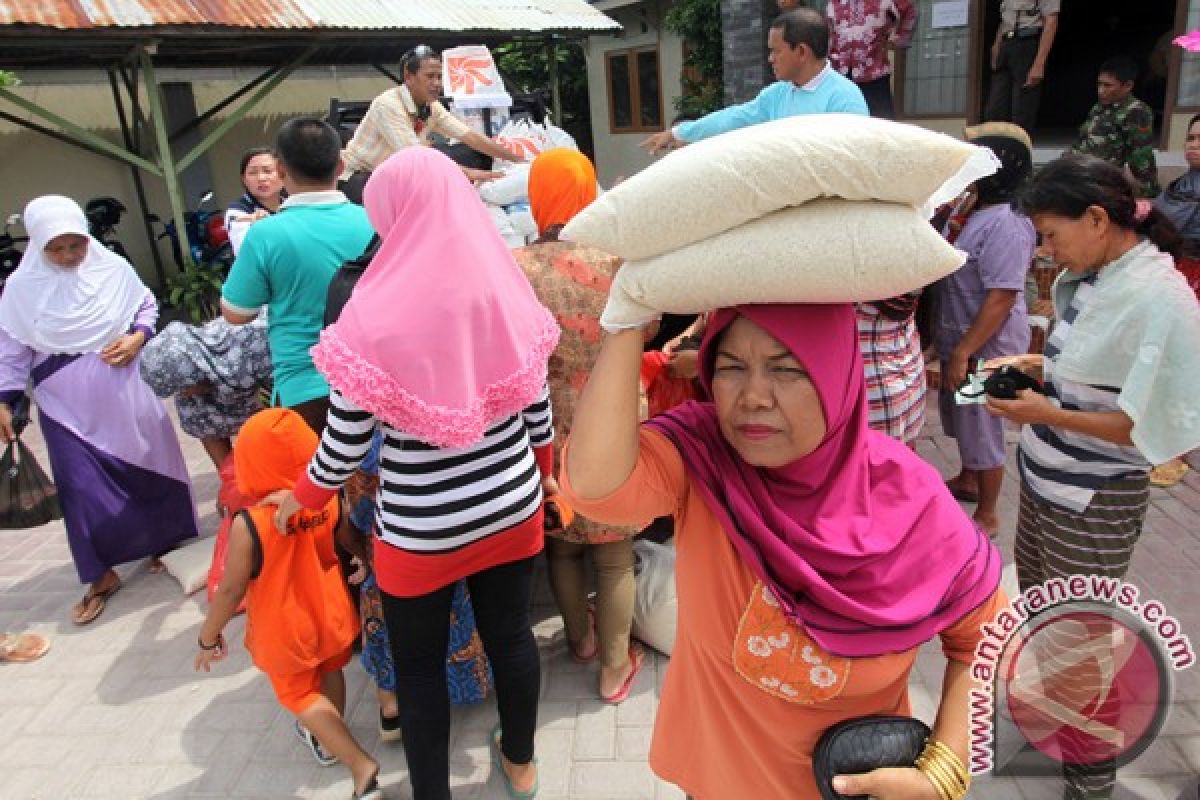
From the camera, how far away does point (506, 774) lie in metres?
2.56

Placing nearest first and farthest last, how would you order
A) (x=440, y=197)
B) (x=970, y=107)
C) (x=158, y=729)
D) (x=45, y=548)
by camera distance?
(x=440, y=197) → (x=158, y=729) → (x=45, y=548) → (x=970, y=107)

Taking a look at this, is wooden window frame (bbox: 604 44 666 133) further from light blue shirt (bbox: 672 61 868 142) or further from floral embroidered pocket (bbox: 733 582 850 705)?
floral embroidered pocket (bbox: 733 582 850 705)

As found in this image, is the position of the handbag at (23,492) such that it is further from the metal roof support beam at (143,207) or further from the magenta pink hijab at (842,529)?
the metal roof support beam at (143,207)

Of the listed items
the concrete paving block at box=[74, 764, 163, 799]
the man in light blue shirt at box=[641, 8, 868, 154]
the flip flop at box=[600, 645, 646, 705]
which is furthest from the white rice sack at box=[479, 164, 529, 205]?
the concrete paving block at box=[74, 764, 163, 799]

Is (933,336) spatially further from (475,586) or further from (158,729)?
(158,729)

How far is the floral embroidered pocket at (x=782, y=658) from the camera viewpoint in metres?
1.31

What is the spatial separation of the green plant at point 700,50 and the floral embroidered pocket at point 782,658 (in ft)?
35.9

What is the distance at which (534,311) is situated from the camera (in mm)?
2180

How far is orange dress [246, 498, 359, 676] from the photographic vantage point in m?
2.36

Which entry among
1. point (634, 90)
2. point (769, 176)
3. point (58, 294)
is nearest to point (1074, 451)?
point (769, 176)

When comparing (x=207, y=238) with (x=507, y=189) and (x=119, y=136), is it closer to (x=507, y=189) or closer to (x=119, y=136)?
(x=119, y=136)

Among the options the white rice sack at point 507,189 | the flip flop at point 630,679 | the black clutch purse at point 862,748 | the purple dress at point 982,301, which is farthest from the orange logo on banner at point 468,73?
the black clutch purse at point 862,748

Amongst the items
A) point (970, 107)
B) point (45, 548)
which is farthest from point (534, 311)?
point (970, 107)

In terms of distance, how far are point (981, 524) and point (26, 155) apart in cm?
1136
